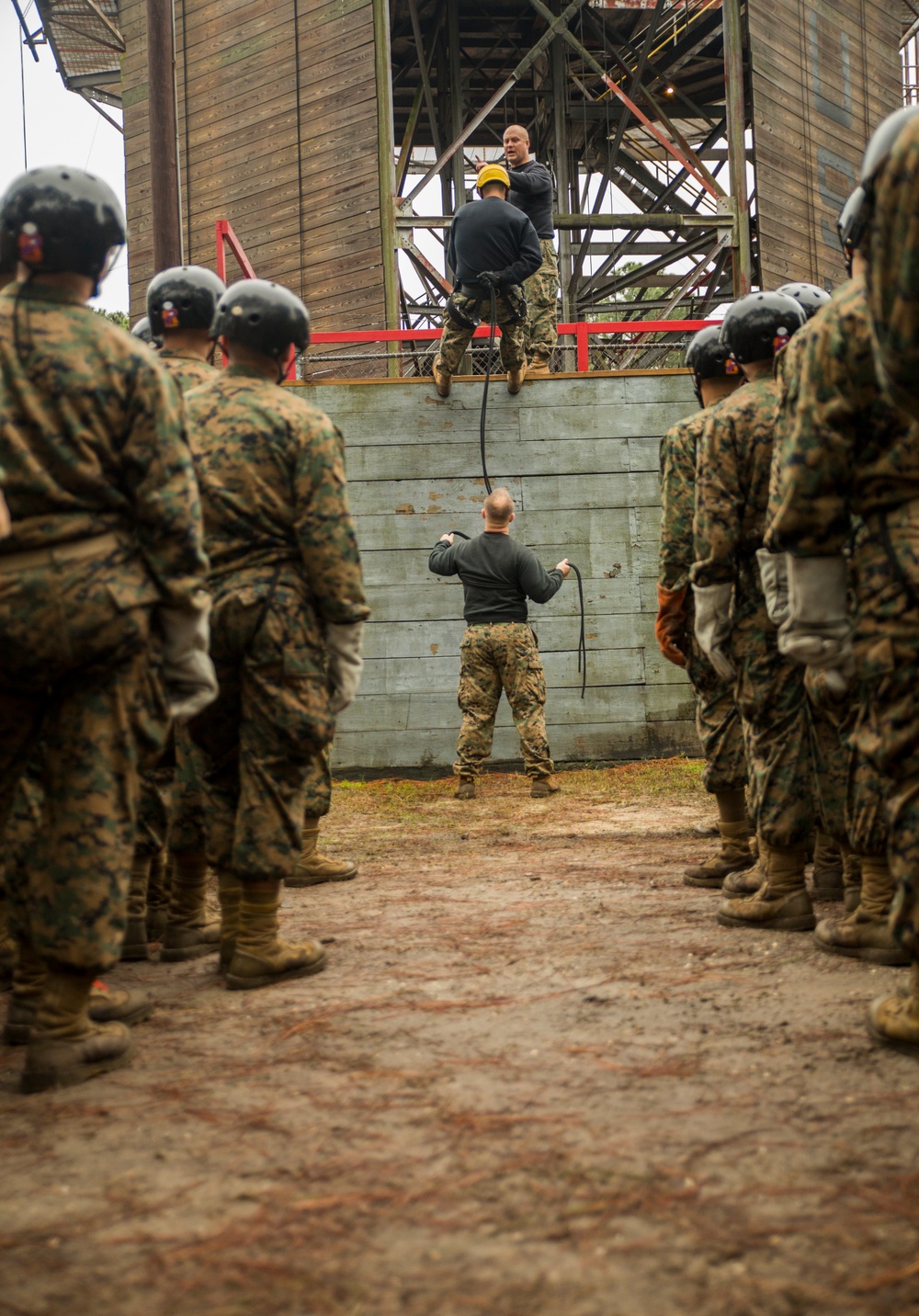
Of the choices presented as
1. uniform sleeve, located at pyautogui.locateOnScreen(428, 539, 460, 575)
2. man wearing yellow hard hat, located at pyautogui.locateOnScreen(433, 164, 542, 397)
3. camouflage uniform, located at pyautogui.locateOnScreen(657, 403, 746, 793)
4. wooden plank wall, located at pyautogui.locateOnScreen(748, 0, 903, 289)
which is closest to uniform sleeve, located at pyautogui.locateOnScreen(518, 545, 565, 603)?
uniform sleeve, located at pyautogui.locateOnScreen(428, 539, 460, 575)

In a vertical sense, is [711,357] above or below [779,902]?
above

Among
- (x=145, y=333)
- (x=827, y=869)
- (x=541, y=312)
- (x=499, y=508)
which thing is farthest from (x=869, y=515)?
(x=541, y=312)

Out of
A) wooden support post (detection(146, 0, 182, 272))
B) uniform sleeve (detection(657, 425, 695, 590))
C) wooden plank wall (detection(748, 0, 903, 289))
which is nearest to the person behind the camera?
uniform sleeve (detection(657, 425, 695, 590))

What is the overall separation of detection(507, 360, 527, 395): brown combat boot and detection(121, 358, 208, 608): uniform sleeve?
725 cm

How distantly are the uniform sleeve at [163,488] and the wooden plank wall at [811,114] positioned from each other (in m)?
12.5

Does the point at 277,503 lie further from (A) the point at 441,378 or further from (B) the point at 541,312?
(B) the point at 541,312

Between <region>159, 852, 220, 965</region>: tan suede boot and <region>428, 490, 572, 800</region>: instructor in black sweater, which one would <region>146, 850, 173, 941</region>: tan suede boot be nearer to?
<region>159, 852, 220, 965</region>: tan suede boot

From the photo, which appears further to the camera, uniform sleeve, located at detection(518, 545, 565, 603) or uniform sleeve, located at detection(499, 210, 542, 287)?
uniform sleeve, located at detection(499, 210, 542, 287)

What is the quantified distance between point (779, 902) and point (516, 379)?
664 cm

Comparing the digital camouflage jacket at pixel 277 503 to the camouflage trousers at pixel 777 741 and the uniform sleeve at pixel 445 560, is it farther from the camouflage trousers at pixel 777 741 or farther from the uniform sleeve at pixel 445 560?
the uniform sleeve at pixel 445 560

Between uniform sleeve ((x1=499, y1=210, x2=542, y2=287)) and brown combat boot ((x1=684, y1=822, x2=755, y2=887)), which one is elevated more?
uniform sleeve ((x1=499, y1=210, x2=542, y2=287))

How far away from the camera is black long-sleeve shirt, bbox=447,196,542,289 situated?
9414 mm

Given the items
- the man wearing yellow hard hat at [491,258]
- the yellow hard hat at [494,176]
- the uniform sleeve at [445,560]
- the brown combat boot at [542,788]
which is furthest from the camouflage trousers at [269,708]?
the yellow hard hat at [494,176]

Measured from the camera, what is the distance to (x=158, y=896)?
4.95m
